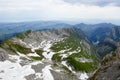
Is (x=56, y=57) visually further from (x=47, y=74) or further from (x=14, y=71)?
(x=47, y=74)

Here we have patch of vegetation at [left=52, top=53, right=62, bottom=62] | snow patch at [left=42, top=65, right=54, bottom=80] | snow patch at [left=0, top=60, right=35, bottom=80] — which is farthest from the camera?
patch of vegetation at [left=52, top=53, right=62, bottom=62]

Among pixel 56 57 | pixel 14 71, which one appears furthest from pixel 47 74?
pixel 56 57

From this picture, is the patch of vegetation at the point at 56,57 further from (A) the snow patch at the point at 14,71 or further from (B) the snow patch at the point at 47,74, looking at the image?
(B) the snow patch at the point at 47,74

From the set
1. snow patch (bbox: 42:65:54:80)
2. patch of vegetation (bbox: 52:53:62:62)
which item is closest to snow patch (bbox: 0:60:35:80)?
snow patch (bbox: 42:65:54:80)

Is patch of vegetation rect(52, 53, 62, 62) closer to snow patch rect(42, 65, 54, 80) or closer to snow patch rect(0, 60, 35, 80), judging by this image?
snow patch rect(0, 60, 35, 80)

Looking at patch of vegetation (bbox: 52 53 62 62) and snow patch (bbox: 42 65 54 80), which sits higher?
snow patch (bbox: 42 65 54 80)

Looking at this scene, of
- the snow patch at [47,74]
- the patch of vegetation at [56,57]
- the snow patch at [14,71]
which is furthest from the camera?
the patch of vegetation at [56,57]

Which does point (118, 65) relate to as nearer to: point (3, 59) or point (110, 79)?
point (110, 79)

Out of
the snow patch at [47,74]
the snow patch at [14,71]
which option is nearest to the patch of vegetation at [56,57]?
the snow patch at [14,71]

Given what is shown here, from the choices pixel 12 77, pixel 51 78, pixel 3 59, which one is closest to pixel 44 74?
pixel 51 78

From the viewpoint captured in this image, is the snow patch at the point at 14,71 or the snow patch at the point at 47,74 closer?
the snow patch at the point at 14,71

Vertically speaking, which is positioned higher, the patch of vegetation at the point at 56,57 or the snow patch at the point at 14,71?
the snow patch at the point at 14,71
